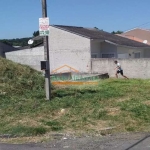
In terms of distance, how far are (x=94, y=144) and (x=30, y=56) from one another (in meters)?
28.9

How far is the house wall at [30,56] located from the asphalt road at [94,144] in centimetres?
2713

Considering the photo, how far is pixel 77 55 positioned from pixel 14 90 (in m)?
19.2

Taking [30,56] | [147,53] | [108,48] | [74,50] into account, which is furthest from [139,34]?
[74,50]

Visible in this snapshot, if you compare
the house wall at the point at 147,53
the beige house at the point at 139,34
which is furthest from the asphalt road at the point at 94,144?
the beige house at the point at 139,34

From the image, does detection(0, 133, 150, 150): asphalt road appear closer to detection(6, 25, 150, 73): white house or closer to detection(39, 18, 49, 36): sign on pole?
detection(39, 18, 49, 36): sign on pole

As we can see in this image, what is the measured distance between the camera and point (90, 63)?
30.0 meters

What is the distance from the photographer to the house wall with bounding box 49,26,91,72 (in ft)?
102

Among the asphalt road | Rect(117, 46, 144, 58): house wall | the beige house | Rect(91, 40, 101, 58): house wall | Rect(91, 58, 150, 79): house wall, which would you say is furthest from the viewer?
the beige house

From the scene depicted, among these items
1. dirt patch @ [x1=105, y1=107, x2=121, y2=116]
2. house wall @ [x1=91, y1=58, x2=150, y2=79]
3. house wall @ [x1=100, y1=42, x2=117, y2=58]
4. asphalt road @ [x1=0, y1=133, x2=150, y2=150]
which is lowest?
asphalt road @ [x1=0, y1=133, x2=150, y2=150]

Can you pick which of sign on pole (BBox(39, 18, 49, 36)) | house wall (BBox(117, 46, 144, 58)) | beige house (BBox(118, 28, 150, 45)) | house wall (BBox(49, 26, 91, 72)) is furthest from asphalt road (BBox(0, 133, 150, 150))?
beige house (BBox(118, 28, 150, 45))

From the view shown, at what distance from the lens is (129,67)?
2702 cm

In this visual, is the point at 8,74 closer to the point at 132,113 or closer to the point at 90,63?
the point at 132,113

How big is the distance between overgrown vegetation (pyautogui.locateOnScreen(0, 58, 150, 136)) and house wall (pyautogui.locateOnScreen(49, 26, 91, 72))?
16.5m

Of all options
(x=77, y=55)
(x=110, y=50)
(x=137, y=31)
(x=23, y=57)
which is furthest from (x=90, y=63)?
(x=137, y=31)
